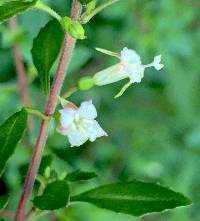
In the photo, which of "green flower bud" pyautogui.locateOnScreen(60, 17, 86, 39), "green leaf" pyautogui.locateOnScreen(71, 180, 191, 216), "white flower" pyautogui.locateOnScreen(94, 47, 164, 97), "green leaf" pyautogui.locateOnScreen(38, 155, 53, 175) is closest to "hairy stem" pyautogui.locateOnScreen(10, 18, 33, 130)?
"green leaf" pyautogui.locateOnScreen(38, 155, 53, 175)

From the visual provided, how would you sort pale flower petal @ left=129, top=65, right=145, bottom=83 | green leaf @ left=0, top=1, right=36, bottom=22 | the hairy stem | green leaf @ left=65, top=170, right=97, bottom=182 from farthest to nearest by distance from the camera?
the hairy stem → green leaf @ left=65, top=170, right=97, bottom=182 → pale flower petal @ left=129, top=65, right=145, bottom=83 → green leaf @ left=0, top=1, right=36, bottom=22

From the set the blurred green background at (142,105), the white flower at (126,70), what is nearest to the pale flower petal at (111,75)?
the white flower at (126,70)

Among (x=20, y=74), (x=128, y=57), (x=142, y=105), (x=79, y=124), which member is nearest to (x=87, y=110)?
(x=79, y=124)

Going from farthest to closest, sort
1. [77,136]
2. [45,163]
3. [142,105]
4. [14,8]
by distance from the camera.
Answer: [142,105], [45,163], [77,136], [14,8]

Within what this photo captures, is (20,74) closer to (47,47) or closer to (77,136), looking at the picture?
(47,47)

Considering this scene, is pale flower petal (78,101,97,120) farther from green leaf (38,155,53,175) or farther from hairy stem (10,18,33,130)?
hairy stem (10,18,33,130)

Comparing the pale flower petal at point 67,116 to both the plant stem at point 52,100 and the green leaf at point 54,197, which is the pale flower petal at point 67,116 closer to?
the plant stem at point 52,100
